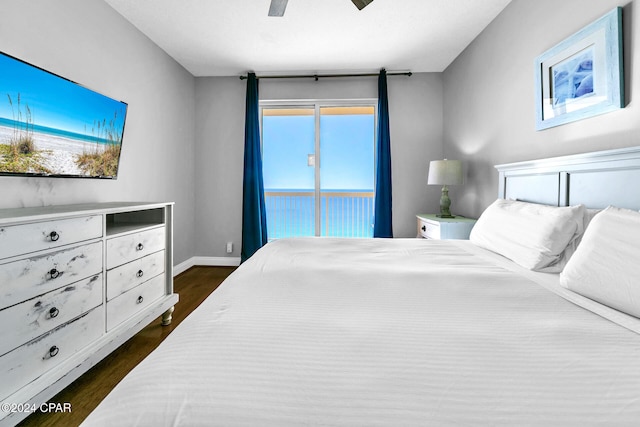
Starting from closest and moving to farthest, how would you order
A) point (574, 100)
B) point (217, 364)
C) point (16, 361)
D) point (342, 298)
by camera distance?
point (217, 364)
point (342, 298)
point (16, 361)
point (574, 100)

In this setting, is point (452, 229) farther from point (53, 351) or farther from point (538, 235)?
point (53, 351)

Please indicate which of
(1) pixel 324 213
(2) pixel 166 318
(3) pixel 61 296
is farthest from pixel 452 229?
(3) pixel 61 296

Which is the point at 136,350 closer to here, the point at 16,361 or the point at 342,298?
the point at 16,361

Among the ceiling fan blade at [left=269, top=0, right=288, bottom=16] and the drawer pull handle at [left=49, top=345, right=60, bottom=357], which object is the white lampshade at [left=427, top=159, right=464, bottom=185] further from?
the drawer pull handle at [left=49, top=345, right=60, bottom=357]

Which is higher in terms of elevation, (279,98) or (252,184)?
(279,98)

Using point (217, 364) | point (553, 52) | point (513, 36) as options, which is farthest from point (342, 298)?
point (513, 36)

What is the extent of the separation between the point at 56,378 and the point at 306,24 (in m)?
3.22

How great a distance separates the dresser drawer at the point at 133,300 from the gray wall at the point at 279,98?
1950 millimetres

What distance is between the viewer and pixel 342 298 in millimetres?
1131

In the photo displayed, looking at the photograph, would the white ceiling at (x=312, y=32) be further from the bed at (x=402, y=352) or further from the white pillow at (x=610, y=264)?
the white pillow at (x=610, y=264)

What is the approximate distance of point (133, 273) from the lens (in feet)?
7.16

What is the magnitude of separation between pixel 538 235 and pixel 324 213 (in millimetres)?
3230

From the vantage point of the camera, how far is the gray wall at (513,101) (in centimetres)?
167

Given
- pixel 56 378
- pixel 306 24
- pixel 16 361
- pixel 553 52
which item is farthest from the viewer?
pixel 306 24
